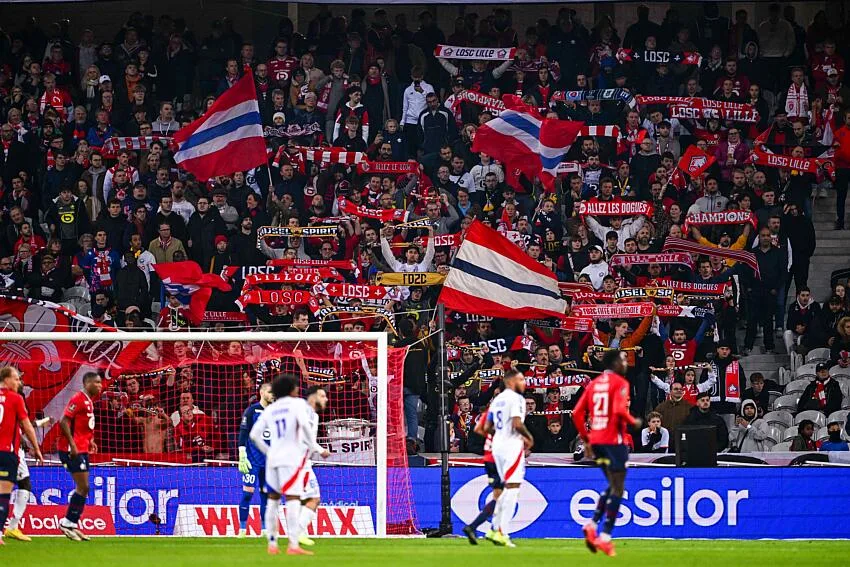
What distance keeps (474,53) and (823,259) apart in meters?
7.74

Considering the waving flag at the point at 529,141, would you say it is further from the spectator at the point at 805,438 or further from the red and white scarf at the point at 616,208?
the spectator at the point at 805,438

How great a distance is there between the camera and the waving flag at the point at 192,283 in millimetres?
24125

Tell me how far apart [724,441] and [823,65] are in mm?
9484

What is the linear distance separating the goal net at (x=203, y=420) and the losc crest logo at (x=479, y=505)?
680mm

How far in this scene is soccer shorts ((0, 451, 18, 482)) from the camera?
16453mm

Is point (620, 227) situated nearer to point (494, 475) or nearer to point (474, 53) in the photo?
point (474, 53)

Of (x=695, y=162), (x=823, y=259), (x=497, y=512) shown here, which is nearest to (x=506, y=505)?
(x=497, y=512)

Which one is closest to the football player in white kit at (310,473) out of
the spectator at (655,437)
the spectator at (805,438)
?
the spectator at (655,437)

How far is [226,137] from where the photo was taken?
25.3 m

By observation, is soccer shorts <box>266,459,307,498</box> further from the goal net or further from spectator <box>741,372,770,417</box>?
spectator <box>741,372,770,417</box>

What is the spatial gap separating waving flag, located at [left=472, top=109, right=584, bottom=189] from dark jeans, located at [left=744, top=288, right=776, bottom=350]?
4.06 meters

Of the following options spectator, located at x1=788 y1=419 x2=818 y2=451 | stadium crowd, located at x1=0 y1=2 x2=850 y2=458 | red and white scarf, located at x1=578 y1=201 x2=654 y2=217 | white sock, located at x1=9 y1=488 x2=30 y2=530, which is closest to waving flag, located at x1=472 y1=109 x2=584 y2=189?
stadium crowd, located at x1=0 y1=2 x2=850 y2=458

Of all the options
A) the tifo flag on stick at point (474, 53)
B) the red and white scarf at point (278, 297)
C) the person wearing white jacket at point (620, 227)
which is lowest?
the red and white scarf at point (278, 297)

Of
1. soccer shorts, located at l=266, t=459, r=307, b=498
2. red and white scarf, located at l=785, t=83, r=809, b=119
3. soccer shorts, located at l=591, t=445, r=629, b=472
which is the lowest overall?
soccer shorts, located at l=266, t=459, r=307, b=498
